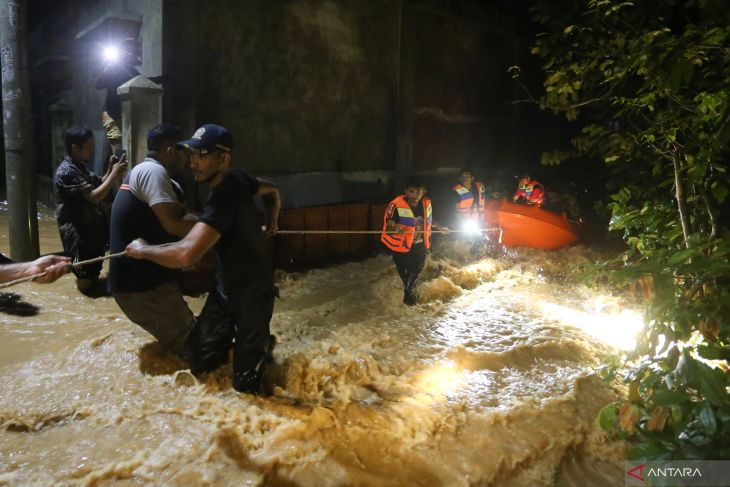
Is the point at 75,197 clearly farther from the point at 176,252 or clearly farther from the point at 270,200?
the point at 176,252

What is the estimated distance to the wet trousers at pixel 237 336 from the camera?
3.81 m

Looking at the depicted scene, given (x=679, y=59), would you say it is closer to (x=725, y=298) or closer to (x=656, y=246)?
(x=725, y=298)

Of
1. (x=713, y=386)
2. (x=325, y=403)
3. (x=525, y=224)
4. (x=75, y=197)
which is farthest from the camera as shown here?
(x=525, y=224)

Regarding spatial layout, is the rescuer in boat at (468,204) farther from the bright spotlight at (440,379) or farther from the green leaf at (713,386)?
the green leaf at (713,386)

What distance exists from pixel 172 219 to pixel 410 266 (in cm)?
373

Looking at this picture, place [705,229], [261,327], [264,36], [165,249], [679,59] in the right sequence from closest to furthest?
[679,59]
[165,249]
[261,327]
[705,229]
[264,36]

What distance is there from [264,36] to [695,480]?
769cm

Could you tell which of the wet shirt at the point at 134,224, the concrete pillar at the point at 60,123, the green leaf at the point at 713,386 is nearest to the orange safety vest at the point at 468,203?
the wet shirt at the point at 134,224

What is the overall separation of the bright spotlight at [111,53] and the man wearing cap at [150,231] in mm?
4065

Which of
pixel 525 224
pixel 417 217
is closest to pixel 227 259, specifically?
pixel 417 217

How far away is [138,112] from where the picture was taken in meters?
6.81

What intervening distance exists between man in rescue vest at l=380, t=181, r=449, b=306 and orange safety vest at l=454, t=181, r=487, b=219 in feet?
5.81

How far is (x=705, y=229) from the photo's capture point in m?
4.17

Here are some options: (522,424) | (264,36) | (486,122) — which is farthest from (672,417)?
(486,122)
